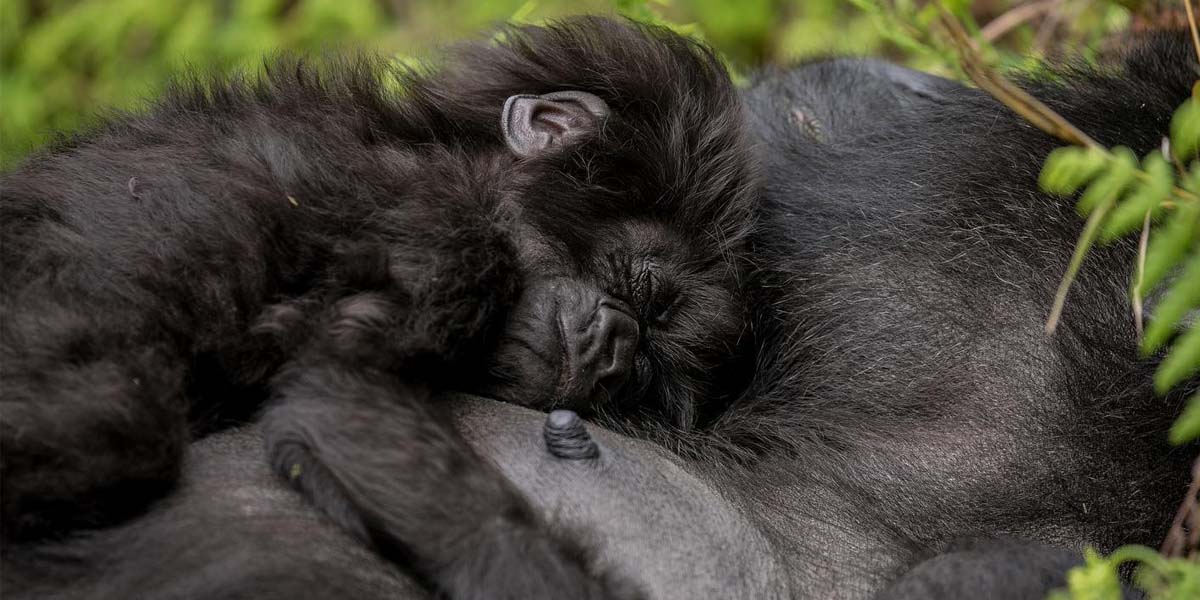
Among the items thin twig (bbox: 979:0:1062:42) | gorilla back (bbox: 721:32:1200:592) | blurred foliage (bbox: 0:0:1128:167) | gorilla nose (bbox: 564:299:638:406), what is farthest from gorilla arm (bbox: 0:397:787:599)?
blurred foliage (bbox: 0:0:1128:167)

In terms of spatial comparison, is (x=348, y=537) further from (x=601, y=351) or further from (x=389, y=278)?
(x=601, y=351)

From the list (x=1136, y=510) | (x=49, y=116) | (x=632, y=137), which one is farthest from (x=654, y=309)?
(x=49, y=116)

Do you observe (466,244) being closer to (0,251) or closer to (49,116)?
(0,251)

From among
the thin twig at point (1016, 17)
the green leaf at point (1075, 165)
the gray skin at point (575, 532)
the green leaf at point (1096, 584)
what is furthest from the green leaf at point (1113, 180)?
the thin twig at point (1016, 17)

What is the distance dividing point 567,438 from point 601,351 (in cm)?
25

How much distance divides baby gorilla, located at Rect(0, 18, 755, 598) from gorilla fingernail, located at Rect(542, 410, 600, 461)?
0.53ft

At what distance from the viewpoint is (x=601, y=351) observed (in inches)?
104

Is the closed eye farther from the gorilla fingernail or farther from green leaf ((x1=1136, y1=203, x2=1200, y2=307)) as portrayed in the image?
green leaf ((x1=1136, y1=203, x2=1200, y2=307))

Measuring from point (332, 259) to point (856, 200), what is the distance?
4.07 ft

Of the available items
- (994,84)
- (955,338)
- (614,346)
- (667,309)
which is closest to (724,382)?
(667,309)

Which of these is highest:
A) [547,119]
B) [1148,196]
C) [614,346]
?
[1148,196]

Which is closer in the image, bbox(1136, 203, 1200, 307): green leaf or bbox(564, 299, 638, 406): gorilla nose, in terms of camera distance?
bbox(1136, 203, 1200, 307): green leaf

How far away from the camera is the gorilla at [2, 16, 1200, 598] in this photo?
221cm

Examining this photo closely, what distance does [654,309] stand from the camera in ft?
9.19
